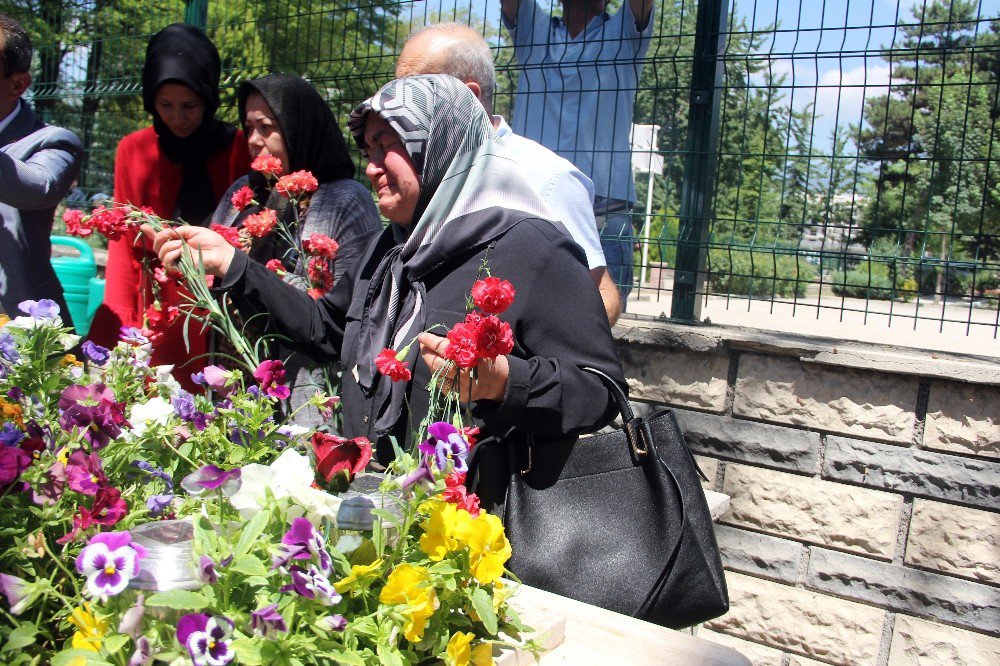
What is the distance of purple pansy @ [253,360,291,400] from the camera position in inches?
51.9

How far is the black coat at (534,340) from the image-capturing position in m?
1.70

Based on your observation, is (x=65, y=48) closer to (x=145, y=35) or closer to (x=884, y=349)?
(x=145, y=35)

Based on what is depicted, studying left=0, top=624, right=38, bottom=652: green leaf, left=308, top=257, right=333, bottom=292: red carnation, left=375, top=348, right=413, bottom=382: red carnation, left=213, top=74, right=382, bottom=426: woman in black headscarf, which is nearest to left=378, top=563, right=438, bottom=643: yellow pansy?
left=0, top=624, right=38, bottom=652: green leaf

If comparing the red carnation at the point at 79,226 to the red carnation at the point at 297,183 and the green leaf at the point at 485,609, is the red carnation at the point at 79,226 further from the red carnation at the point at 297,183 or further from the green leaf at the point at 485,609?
the green leaf at the point at 485,609

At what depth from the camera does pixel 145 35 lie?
5.07 meters

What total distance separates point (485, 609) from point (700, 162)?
8.69 feet

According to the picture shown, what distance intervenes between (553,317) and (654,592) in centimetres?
57

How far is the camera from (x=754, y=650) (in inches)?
124

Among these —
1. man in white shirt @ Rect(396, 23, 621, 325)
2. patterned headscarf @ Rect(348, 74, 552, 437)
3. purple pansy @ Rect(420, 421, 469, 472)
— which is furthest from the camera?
man in white shirt @ Rect(396, 23, 621, 325)

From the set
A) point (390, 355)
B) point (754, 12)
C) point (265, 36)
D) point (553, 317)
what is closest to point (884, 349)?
point (754, 12)

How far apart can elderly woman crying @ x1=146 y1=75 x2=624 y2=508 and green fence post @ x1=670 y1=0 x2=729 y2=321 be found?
4.64 ft

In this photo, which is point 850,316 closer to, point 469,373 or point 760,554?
point 760,554

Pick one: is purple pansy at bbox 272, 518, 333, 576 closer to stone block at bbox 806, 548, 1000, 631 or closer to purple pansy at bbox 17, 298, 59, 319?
purple pansy at bbox 17, 298, 59, 319

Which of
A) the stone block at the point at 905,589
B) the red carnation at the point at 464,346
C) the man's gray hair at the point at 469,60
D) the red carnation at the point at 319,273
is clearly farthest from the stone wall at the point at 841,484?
the red carnation at the point at 464,346
